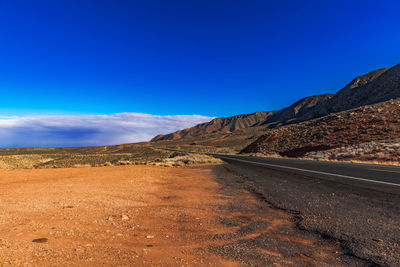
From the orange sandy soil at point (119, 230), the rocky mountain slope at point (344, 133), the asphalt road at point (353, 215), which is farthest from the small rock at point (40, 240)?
the rocky mountain slope at point (344, 133)

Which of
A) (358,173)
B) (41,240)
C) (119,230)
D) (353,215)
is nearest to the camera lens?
(41,240)

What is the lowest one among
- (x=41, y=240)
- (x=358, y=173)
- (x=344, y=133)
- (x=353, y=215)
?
(x=358, y=173)

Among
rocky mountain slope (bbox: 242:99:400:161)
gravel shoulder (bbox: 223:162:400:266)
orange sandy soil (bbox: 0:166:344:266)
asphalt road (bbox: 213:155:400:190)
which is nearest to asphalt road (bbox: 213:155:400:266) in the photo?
gravel shoulder (bbox: 223:162:400:266)

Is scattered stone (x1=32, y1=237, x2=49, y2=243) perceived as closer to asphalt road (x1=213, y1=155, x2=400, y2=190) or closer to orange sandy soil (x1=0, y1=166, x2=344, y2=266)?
orange sandy soil (x1=0, y1=166, x2=344, y2=266)

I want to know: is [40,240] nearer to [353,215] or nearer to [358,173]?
[353,215]

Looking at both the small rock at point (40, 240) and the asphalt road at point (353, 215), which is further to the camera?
the small rock at point (40, 240)

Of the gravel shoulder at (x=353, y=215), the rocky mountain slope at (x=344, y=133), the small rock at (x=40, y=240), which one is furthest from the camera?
the rocky mountain slope at (x=344, y=133)

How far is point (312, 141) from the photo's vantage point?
3903cm

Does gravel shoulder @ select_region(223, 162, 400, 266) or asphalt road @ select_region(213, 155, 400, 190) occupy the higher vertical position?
gravel shoulder @ select_region(223, 162, 400, 266)

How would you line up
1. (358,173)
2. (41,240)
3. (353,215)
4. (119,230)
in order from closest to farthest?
(41,240), (119,230), (353,215), (358,173)

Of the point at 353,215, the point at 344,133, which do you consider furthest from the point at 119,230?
the point at 344,133

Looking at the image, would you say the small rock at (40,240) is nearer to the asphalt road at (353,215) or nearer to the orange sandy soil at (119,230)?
the orange sandy soil at (119,230)

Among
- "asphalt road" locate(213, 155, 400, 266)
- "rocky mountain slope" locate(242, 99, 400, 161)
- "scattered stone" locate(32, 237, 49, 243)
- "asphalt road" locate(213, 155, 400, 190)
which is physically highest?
"rocky mountain slope" locate(242, 99, 400, 161)

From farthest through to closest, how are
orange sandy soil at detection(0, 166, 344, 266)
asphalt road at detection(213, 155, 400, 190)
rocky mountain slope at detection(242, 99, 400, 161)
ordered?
rocky mountain slope at detection(242, 99, 400, 161), asphalt road at detection(213, 155, 400, 190), orange sandy soil at detection(0, 166, 344, 266)
